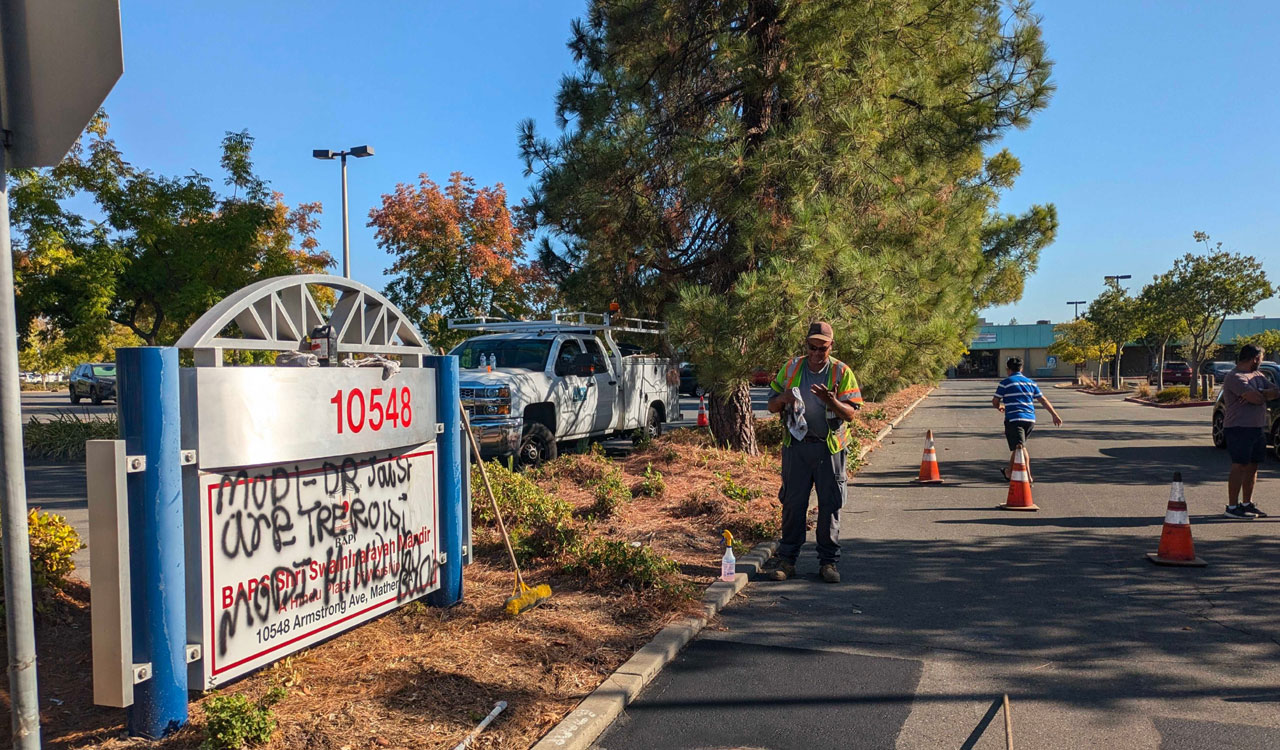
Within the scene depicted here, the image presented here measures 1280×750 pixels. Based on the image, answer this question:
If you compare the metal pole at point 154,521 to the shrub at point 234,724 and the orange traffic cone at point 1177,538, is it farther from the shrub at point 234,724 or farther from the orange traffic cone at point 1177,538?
the orange traffic cone at point 1177,538

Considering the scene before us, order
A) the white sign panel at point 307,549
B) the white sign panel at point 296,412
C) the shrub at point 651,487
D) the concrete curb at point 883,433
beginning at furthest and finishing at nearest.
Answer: the concrete curb at point 883,433
the shrub at point 651,487
the white sign panel at point 307,549
the white sign panel at point 296,412

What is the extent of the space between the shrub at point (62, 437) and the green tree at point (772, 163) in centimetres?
928

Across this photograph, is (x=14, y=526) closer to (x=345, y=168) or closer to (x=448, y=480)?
(x=448, y=480)

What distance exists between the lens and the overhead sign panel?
2488mm

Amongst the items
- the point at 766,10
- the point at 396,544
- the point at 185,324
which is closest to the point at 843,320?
the point at 766,10

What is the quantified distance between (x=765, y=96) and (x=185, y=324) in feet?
38.3

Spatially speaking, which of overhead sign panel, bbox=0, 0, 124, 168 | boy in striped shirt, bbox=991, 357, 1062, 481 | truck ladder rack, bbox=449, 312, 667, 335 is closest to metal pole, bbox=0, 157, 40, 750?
overhead sign panel, bbox=0, 0, 124, 168

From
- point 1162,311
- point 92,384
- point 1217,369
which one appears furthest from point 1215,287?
point 92,384

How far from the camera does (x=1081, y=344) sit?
52.0m

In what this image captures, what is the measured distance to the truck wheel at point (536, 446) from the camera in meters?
11.5

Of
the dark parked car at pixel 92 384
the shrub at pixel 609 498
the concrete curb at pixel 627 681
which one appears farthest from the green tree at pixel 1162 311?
the dark parked car at pixel 92 384

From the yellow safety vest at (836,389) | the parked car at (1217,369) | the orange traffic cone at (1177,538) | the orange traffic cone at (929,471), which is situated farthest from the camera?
the parked car at (1217,369)

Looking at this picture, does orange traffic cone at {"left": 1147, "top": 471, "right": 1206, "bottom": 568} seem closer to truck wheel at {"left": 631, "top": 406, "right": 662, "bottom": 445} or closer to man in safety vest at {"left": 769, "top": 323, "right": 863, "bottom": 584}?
man in safety vest at {"left": 769, "top": 323, "right": 863, "bottom": 584}

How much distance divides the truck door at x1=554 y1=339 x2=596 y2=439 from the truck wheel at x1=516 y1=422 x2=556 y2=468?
1.65 feet
